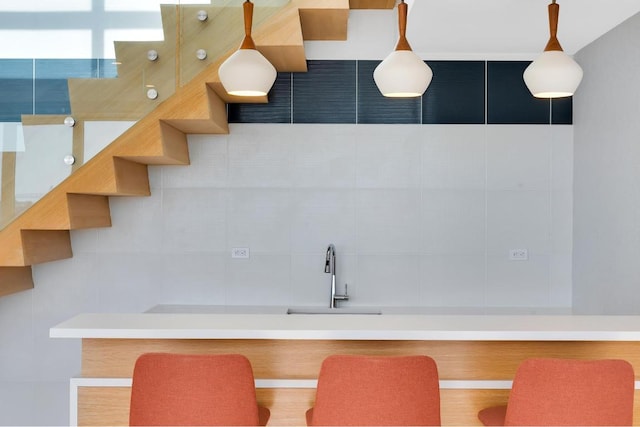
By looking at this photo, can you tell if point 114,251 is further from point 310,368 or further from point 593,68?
point 593,68

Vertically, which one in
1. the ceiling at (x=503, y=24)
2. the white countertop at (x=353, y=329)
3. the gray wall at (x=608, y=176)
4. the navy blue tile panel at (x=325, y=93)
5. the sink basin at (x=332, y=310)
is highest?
the ceiling at (x=503, y=24)

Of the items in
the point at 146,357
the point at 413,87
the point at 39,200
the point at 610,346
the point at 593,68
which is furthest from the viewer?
the point at 593,68

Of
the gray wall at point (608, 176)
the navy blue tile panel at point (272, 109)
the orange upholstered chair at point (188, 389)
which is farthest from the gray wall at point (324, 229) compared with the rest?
the orange upholstered chair at point (188, 389)

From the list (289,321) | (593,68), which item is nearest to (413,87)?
(289,321)

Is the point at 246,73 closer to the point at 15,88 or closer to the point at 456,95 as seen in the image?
the point at 15,88

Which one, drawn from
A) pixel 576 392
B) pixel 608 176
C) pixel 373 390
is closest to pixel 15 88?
pixel 373 390

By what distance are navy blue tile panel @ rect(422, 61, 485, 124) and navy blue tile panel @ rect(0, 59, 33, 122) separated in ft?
8.38

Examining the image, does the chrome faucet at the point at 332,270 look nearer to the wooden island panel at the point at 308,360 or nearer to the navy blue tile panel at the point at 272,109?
the navy blue tile panel at the point at 272,109

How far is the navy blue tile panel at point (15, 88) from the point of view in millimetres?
3518

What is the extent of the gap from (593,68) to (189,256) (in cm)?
300

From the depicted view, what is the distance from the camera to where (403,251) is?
175 inches

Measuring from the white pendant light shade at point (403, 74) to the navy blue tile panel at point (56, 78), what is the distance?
74.5 inches

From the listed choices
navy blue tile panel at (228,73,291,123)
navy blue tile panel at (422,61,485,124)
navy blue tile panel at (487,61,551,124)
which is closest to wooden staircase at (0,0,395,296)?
navy blue tile panel at (228,73,291,123)

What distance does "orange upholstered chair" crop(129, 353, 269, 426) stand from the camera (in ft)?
7.09
